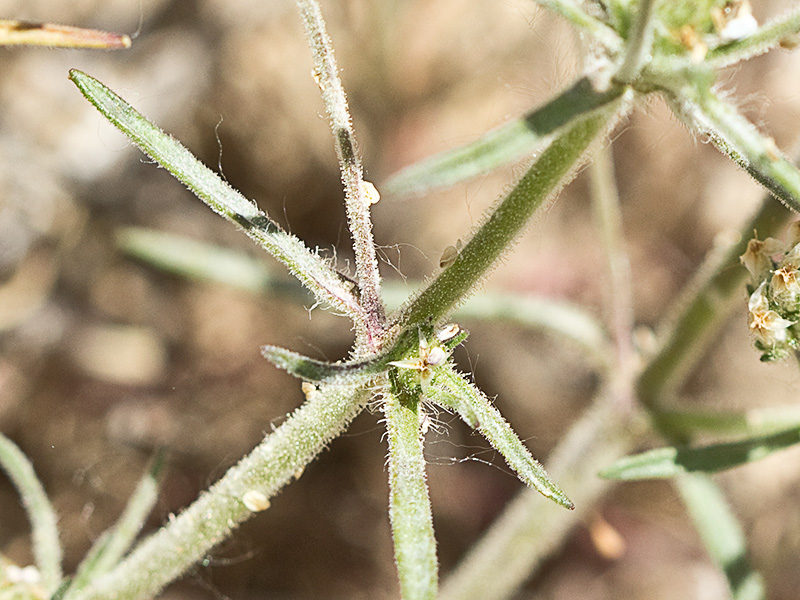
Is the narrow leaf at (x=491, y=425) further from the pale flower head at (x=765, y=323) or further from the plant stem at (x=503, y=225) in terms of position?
the pale flower head at (x=765, y=323)

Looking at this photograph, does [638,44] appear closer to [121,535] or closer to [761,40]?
[761,40]

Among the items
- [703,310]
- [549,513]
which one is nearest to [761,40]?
[703,310]

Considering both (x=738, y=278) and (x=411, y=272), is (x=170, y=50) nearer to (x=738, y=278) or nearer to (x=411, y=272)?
(x=411, y=272)

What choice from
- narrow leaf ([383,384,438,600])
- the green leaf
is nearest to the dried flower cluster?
the green leaf

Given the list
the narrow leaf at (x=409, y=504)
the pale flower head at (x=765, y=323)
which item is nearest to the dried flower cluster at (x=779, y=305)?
the pale flower head at (x=765, y=323)

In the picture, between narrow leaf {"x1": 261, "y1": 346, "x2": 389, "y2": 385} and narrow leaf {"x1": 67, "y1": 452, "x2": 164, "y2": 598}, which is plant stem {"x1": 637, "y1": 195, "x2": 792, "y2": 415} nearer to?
narrow leaf {"x1": 261, "y1": 346, "x2": 389, "y2": 385}

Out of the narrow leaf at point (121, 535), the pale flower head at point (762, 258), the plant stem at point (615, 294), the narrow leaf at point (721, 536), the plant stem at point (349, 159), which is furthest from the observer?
the plant stem at point (615, 294)
